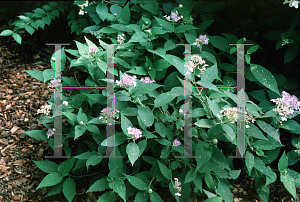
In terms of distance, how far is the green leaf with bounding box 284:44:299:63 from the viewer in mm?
2039

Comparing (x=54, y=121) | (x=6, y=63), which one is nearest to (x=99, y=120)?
(x=54, y=121)

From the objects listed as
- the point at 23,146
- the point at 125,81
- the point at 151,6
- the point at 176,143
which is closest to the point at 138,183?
the point at 176,143

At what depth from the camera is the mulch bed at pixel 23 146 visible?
2090mm

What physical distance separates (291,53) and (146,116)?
1.40 meters

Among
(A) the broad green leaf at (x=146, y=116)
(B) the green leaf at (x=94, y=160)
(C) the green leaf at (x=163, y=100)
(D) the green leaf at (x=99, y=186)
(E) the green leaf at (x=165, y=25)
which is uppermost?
(E) the green leaf at (x=165, y=25)

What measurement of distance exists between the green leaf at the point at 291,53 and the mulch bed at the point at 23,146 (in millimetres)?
1009

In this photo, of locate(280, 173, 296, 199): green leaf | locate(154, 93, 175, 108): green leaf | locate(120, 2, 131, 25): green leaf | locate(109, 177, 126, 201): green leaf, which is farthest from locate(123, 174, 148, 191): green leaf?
Answer: locate(120, 2, 131, 25): green leaf

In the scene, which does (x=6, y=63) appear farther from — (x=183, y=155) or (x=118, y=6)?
(x=183, y=155)

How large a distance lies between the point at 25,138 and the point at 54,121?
780 millimetres

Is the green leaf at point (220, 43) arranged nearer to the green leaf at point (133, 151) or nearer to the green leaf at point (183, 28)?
the green leaf at point (183, 28)

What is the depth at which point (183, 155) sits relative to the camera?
164 cm

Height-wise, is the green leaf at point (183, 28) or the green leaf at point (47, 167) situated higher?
the green leaf at point (183, 28)

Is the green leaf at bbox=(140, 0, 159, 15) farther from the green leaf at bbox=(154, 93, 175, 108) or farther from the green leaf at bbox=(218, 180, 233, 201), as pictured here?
the green leaf at bbox=(218, 180, 233, 201)

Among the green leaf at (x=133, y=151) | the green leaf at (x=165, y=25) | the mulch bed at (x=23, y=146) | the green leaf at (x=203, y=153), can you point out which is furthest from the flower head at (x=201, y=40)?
the mulch bed at (x=23, y=146)
